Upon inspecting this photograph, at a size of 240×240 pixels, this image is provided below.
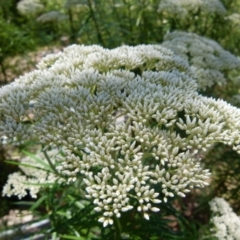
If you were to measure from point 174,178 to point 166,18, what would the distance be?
3.25 m

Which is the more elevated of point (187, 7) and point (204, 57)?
point (187, 7)

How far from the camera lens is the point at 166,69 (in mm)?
2955

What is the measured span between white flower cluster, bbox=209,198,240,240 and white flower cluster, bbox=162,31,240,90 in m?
0.95

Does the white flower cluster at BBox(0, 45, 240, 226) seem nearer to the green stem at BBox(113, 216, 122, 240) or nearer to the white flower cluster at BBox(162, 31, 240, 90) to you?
the green stem at BBox(113, 216, 122, 240)

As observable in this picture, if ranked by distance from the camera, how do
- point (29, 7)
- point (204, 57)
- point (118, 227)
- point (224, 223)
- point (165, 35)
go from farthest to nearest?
point (29, 7) → point (165, 35) → point (204, 57) → point (224, 223) → point (118, 227)

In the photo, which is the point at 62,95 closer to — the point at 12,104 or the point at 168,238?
the point at 12,104

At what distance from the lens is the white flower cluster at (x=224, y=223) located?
10.9ft

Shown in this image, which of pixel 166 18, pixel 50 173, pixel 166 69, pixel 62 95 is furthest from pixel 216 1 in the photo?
pixel 62 95

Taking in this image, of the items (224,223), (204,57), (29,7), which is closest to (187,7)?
(204,57)

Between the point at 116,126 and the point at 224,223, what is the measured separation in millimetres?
1608

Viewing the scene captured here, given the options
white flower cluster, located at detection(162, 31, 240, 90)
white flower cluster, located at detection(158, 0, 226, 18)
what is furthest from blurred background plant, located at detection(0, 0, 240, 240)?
white flower cluster, located at detection(162, 31, 240, 90)

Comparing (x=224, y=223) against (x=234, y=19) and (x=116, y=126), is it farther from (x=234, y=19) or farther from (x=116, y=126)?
(x=234, y=19)

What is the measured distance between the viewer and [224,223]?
3.41 metres

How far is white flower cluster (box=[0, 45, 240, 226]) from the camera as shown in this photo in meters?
2.12
